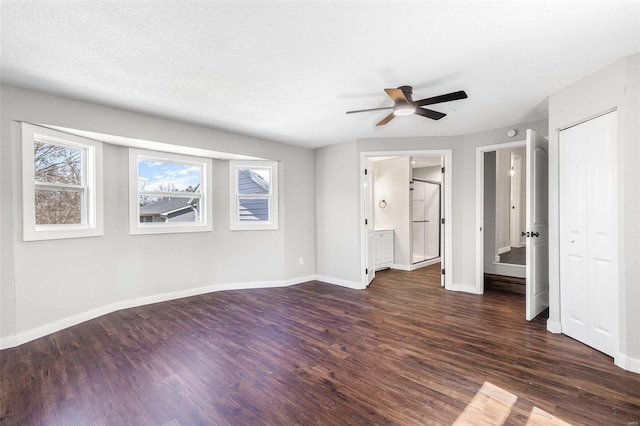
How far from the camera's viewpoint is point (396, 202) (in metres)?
6.56

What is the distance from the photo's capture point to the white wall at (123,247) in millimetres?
2807

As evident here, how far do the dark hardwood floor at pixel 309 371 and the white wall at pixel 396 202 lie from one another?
9.03ft

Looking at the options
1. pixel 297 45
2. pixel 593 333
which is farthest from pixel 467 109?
pixel 593 333

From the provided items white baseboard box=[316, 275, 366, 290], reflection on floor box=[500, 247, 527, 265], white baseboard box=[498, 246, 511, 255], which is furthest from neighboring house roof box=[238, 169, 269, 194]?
white baseboard box=[498, 246, 511, 255]

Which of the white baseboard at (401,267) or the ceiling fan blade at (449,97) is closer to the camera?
the ceiling fan blade at (449,97)

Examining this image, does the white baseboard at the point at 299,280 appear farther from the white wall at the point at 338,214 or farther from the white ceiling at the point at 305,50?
the white ceiling at the point at 305,50

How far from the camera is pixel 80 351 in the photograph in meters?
2.68

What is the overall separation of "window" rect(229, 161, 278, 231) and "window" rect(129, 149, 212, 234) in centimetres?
45

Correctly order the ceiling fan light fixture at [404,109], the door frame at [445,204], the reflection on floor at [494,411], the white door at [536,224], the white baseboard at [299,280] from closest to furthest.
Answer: the reflection on floor at [494,411], the ceiling fan light fixture at [404,109], the white door at [536,224], the door frame at [445,204], the white baseboard at [299,280]

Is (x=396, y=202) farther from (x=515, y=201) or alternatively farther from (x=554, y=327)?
(x=554, y=327)

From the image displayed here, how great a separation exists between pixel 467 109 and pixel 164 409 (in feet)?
13.3

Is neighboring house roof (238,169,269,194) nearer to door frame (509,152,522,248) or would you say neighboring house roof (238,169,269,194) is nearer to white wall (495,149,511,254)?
white wall (495,149,511,254)

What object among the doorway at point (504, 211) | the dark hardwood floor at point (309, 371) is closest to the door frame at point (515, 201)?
the doorway at point (504, 211)

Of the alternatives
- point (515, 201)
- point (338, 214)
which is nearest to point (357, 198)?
point (338, 214)
